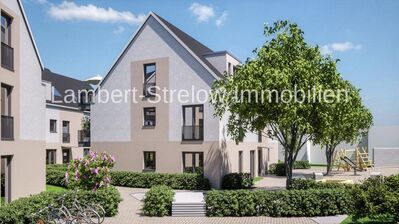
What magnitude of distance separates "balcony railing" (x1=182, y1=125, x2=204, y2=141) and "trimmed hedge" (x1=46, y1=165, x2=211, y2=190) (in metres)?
2.45

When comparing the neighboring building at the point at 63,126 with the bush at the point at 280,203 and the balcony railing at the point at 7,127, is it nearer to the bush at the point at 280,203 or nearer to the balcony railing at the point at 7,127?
the balcony railing at the point at 7,127

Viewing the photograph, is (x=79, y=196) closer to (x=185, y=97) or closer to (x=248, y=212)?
(x=248, y=212)

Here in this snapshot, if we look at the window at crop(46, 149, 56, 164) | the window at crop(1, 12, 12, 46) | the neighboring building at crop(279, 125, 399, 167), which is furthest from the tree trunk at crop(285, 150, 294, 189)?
the neighboring building at crop(279, 125, 399, 167)

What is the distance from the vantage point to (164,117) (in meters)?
25.5

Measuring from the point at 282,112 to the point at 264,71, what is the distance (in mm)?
2178

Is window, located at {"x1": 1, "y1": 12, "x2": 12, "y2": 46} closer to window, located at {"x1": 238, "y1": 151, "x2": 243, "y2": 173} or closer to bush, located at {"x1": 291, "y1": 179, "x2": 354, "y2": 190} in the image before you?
bush, located at {"x1": 291, "y1": 179, "x2": 354, "y2": 190}

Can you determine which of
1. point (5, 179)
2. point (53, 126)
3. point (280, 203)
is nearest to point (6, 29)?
point (5, 179)

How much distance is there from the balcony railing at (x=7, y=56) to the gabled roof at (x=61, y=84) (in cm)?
2113

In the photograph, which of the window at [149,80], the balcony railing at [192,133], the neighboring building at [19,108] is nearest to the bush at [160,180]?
the balcony railing at [192,133]

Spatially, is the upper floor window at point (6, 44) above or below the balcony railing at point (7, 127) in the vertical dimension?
above

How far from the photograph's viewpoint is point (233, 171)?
2528 cm

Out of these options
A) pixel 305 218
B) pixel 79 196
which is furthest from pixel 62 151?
pixel 305 218

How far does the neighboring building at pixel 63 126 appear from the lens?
35.2 meters

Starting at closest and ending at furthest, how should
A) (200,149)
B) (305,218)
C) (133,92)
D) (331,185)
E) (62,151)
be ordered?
(305,218) < (331,185) < (200,149) < (133,92) < (62,151)
